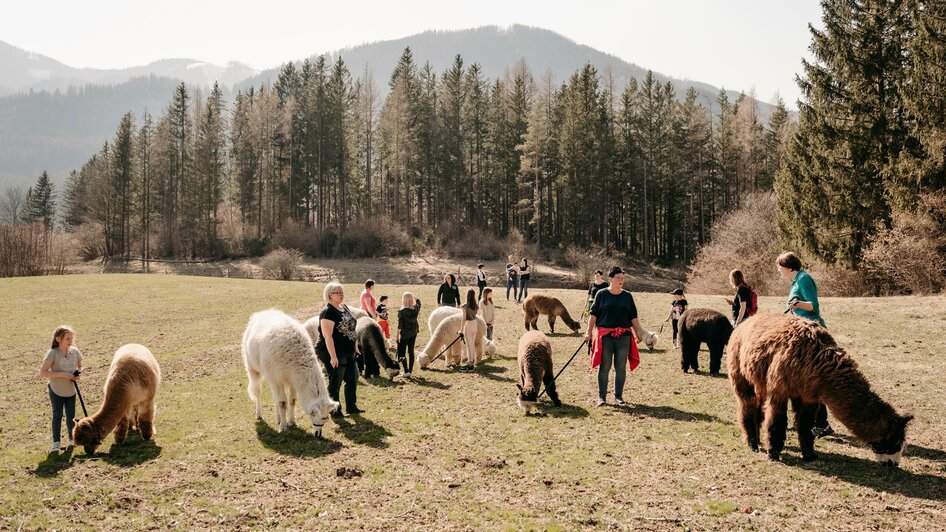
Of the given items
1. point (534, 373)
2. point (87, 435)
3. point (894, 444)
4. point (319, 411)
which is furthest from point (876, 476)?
point (87, 435)

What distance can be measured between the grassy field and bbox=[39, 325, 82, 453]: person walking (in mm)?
525

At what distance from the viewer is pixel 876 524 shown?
18.2ft

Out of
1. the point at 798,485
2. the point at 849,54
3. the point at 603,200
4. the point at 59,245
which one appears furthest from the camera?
the point at 603,200

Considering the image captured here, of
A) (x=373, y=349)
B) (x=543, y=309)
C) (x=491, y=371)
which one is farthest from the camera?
(x=543, y=309)

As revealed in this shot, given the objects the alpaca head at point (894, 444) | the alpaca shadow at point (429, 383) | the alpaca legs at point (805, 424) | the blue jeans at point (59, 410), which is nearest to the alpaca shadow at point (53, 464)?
the blue jeans at point (59, 410)

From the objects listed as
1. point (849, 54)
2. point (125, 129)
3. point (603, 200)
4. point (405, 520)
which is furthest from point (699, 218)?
point (125, 129)

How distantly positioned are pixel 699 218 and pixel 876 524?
5775cm

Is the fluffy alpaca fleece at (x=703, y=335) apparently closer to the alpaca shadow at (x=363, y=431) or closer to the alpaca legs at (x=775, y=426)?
the alpaca legs at (x=775, y=426)

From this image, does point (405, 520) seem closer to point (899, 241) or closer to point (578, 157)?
point (899, 241)

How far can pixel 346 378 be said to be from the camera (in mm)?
9828

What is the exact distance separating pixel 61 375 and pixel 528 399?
7195mm

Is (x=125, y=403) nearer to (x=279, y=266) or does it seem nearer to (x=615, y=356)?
(x=615, y=356)

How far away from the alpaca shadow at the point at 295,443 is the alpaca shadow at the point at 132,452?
1489mm

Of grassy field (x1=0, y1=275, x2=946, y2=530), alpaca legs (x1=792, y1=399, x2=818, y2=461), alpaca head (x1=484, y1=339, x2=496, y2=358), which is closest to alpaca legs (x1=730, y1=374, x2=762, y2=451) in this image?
grassy field (x1=0, y1=275, x2=946, y2=530)
